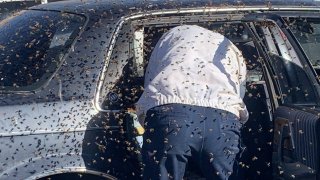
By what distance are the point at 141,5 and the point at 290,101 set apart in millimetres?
1256

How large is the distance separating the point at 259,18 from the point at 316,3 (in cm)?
76

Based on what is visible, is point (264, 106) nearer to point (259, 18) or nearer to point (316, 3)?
point (259, 18)

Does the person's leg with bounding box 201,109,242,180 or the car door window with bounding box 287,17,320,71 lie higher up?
the car door window with bounding box 287,17,320,71

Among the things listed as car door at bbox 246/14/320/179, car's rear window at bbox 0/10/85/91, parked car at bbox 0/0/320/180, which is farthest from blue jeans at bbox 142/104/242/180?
car's rear window at bbox 0/10/85/91

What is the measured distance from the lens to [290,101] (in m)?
3.76

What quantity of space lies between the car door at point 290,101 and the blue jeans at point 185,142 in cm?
35

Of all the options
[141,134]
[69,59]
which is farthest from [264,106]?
[69,59]

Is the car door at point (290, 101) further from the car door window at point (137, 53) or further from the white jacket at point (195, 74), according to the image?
the white jacket at point (195, 74)

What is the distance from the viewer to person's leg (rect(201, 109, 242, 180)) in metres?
3.33

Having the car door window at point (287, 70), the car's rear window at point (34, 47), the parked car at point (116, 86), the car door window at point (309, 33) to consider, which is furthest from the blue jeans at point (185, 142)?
the car door window at point (309, 33)

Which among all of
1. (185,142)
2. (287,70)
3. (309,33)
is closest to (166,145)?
(185,142)

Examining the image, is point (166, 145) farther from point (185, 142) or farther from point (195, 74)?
point (195, 74)

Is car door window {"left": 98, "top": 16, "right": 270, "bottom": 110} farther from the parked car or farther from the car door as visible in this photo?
the car door

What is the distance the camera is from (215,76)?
3.43 metres
